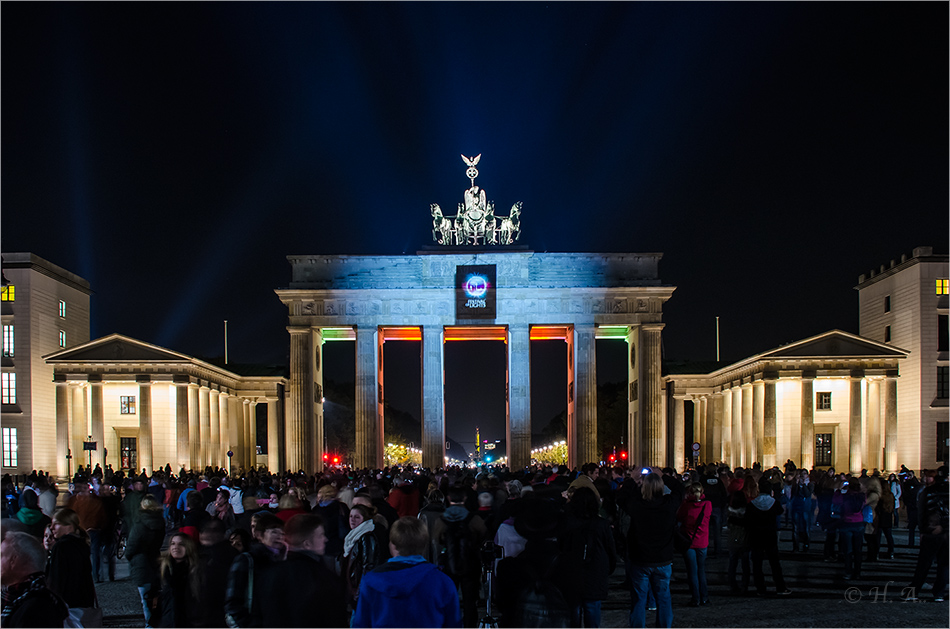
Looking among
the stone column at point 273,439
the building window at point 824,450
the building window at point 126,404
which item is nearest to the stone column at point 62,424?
the building window at point 126,404

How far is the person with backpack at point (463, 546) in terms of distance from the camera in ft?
40.1

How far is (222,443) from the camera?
67.4 m

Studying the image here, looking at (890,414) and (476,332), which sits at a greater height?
(476,332)

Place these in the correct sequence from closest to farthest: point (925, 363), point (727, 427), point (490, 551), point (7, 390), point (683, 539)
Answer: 1. point (490, 551)
2. point (683, 539)
3. point (7, 390)
4. point (925, 363)
5. point (727, 427)

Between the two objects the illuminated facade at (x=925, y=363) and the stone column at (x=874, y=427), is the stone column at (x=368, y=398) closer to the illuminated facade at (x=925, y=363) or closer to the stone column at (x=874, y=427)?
the stone column at (x=874, y=427)

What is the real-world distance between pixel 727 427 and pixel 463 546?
2312 inches

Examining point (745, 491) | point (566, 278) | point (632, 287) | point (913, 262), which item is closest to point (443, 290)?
point (566, 278)

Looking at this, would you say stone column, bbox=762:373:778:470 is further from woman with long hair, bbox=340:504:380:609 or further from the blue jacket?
the blue jacket

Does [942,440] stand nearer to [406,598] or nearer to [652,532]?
[652,532]

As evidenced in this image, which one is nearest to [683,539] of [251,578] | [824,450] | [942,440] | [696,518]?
[696,518]

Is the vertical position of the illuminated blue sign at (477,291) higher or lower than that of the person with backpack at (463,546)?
higher

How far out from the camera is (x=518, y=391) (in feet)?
215

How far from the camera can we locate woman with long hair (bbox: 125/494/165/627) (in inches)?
468

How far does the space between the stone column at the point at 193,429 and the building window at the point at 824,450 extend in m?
37.0
